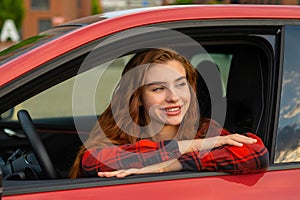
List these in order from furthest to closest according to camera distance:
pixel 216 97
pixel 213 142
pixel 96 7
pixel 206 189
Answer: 1. pixel 96 7
2. pixel 216 97
3. pixel 213 142
4. pixel 206 189

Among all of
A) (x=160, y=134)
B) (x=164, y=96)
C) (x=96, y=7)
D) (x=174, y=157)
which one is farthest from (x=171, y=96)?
(x=96, y=7)

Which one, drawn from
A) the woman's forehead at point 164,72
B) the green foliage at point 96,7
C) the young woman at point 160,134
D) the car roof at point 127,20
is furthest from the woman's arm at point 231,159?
the green foliage at point 96,7

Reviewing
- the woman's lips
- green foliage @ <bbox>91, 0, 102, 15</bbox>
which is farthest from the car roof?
green foliage @ <bbox>91, 0, 102, 15</bbox>

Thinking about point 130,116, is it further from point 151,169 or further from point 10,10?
point 10,10

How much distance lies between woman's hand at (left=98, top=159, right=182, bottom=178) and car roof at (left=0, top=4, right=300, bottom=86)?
1.42ft

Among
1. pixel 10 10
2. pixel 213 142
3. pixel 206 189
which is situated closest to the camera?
pixel 206 189

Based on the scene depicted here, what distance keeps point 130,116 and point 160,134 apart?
14cm

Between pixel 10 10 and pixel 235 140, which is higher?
pixel 10 10

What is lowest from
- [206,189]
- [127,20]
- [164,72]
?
[206,189]

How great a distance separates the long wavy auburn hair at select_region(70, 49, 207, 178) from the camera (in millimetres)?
2262

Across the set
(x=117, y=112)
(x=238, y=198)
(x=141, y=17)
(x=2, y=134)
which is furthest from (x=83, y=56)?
(x=2, y=134)

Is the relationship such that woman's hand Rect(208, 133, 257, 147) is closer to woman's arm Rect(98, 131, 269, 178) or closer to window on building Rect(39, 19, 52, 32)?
woman's arm Rect(98, 131, 269, 178)

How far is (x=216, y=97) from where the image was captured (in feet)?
8.76

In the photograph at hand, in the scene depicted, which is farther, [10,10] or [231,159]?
[10,10]
